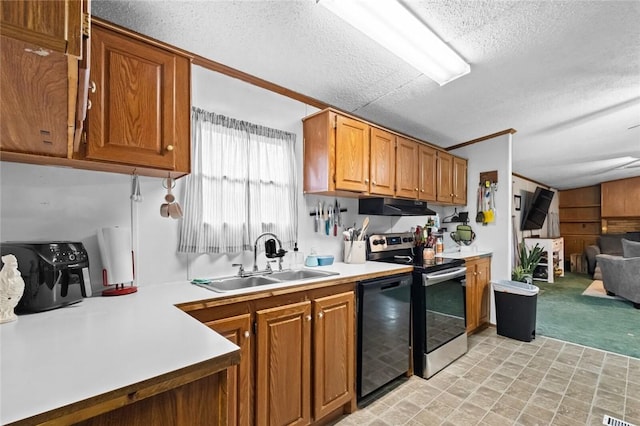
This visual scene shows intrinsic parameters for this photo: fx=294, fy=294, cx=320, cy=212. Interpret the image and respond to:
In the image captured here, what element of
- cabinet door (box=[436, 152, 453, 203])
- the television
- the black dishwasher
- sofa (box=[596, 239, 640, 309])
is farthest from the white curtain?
the television

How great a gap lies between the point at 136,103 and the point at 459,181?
12.1 ft

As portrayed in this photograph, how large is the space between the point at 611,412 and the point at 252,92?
335 centimetres

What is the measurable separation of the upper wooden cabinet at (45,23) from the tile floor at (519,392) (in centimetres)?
224

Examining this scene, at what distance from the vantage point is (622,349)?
296 centimetres

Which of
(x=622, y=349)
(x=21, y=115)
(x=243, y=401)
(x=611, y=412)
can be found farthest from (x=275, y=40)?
(x=622, y=349)

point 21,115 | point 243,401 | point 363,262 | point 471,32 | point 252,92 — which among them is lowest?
point 243,401

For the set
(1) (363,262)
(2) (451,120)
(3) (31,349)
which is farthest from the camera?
(2) (451,120)

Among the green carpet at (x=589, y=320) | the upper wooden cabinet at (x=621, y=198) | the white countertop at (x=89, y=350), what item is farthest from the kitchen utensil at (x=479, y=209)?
the upper wooden cabinet at (x=621, y=198)

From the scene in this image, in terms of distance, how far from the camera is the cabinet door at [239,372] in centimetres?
143

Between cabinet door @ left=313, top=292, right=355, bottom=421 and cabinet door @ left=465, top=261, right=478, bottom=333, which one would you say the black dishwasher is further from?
cabinet door @ left=465, top=261, right=478, bottom=333

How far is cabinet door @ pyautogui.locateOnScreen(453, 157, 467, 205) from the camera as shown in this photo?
3.80m

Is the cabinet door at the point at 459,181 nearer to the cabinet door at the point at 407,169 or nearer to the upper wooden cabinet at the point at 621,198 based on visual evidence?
the cabinet door at the point at 407,169

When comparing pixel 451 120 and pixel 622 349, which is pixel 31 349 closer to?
pixel 451 120

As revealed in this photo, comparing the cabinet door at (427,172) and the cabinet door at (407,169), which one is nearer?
the cabinet door at (407,169)
